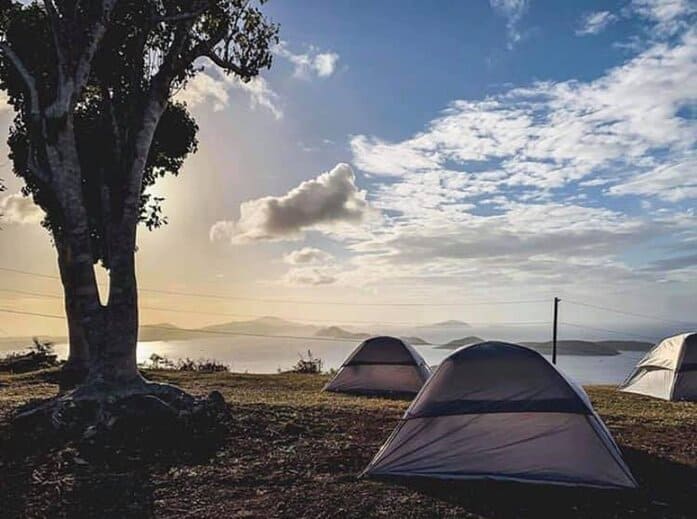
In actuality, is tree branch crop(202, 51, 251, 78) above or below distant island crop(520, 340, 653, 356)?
above

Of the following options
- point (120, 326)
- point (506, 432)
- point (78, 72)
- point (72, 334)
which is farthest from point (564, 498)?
point (72, 334)

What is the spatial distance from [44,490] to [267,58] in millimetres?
10648

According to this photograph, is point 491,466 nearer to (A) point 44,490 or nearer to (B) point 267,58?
(A) point 44,490

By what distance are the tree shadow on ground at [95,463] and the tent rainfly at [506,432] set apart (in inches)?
110

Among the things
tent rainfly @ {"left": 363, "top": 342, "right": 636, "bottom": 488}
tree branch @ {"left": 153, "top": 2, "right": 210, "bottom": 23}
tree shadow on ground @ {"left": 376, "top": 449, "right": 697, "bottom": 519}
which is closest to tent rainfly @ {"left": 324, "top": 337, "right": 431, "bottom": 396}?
tent rainfly @ {"left": 363, "top": 342, "right": 636, "bottom": 488}

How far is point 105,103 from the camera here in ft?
42.3

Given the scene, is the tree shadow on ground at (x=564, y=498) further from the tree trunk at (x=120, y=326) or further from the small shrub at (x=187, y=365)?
the small shrub at (x=187, y=365)

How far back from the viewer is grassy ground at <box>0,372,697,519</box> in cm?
648

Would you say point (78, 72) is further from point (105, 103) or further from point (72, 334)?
point (72, 334)

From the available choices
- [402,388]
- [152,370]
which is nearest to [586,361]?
[402,388]

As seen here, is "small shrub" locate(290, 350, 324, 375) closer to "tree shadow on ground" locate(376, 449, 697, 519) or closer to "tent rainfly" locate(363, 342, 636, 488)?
"tent rainfly" locate(363, 342, 636, 488)

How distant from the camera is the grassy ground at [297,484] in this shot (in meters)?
6.48

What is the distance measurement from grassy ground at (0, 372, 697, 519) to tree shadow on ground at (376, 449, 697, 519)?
0.01m

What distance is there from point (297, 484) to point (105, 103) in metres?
9.24
